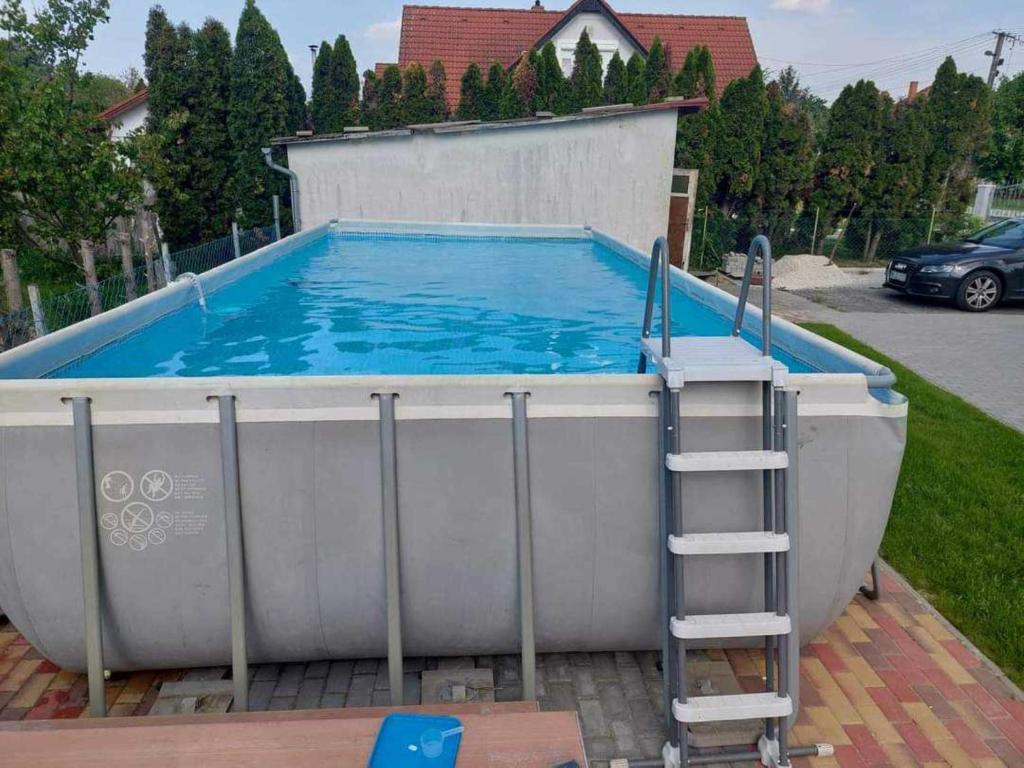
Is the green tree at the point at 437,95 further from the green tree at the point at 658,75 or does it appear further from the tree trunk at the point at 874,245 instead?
the tree trunk at the point at 874,245

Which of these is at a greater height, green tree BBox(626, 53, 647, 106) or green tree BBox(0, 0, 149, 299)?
green tree BBox(626, 53, 647, 106)

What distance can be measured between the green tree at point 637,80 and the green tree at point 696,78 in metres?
0.77

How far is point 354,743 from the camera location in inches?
87.0

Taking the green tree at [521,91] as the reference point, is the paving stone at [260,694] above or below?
below

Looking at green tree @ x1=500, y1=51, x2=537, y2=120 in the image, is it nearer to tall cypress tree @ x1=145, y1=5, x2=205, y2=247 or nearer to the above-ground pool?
tall cypress tree @ x1=145, y1=5, x2=205, y2=247

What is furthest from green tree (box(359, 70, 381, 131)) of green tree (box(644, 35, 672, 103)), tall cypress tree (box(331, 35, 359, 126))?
green tree (box(644, 35, 672, 103))

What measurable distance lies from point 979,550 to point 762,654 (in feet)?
5.77

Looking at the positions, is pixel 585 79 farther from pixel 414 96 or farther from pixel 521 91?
pixel 414 96

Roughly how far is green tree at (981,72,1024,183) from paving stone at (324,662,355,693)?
27891mm

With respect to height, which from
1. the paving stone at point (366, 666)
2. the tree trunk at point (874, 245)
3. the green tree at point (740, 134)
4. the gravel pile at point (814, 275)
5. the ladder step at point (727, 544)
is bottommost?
the paving stone at point (366, 666)

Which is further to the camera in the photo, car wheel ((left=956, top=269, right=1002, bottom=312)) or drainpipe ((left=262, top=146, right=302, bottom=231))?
drainpipe ((left=262, top=146, right=302, bottom=231))

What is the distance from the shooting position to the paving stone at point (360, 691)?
2.96 metres

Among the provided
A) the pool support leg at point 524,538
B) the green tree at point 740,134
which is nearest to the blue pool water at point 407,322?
the pool support leg at point 524,538

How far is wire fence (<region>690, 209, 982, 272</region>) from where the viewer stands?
16.4 m
